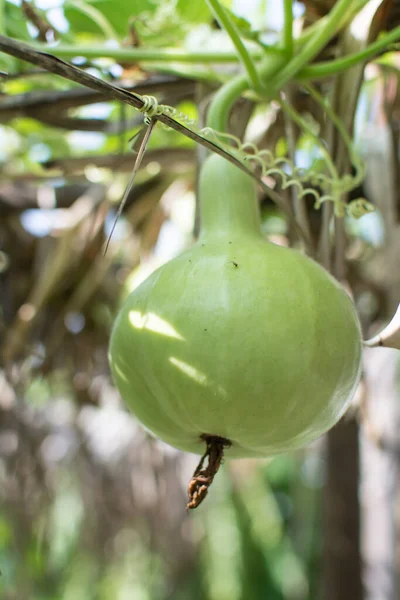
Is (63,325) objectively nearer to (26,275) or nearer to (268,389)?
(26,275)

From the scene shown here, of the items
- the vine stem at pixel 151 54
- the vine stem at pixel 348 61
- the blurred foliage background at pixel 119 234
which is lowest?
the blurred foliage background at pixel 119 234

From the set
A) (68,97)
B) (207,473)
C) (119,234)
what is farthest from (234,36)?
(119,234)

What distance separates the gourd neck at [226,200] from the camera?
2.08 feet

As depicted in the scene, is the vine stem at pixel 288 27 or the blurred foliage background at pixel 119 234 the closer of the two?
the vine stem at pixel 288 27

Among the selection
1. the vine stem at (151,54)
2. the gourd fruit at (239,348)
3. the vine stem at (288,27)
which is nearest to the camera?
the gourd fruit at (239,348)

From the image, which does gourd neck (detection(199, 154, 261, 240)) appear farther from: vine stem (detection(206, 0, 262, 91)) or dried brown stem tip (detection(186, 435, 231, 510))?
dried brown stem tip (detection(186, 435, 231, 510))

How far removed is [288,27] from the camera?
629 mm

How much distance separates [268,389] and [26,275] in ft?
4.21

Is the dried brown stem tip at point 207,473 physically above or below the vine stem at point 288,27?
below

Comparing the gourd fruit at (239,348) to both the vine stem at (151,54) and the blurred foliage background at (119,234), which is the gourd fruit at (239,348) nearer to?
the blurred foliage background at (119,234)

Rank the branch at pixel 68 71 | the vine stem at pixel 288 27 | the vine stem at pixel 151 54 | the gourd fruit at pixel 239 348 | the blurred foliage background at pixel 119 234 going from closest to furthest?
the branch at pixel 68 71 → the gourd fruit at pixel 239 348 → the vine stem at pixel 288 27 → the vine stem at pixel 151 54 → the blurred foliage background at pixel 119 234

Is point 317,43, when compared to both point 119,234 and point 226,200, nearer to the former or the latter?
point 226,200

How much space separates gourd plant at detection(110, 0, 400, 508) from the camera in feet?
1.62

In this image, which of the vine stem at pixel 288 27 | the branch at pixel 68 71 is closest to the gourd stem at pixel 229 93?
the vine stem at pixel 288 27
